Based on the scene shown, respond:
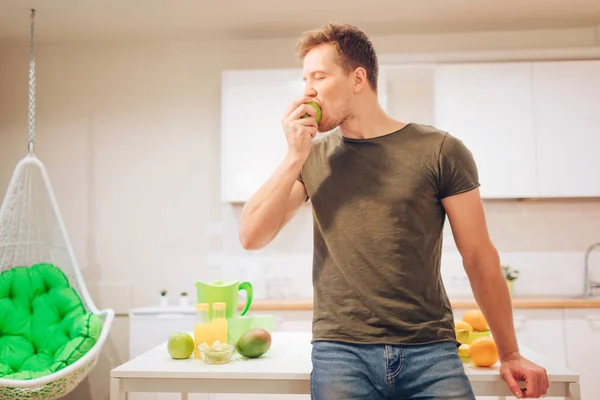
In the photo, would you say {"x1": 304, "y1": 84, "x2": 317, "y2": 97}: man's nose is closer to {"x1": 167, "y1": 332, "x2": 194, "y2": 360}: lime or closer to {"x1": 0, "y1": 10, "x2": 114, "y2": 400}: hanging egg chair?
{"x1": 167, "y1": 332, "x2": 194, "y2": 360}: lime

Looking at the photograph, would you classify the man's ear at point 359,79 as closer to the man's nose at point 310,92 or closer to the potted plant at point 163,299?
the man's nose at point 310,92

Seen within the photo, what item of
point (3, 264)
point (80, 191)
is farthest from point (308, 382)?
point (80, 191)

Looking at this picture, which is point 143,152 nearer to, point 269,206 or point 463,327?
point 269,206

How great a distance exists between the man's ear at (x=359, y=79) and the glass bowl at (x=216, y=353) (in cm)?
73

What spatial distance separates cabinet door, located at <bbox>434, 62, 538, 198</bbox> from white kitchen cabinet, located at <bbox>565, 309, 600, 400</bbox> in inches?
30.2

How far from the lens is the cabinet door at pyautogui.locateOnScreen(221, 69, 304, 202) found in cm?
345

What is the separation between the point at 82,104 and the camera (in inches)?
156

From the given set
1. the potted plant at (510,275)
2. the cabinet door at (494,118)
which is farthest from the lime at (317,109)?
the potted plant at (510,275)

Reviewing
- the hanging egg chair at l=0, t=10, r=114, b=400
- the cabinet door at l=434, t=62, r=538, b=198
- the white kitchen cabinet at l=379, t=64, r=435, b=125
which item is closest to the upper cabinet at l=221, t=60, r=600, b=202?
the cabinet door at l=434, t=62, r=538, b=198

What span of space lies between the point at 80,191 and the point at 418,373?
335cm

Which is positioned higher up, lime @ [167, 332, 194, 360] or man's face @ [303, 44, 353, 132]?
man's face @ [303, 44, 353, 132]

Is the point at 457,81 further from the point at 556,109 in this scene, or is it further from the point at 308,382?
the point at 308,382

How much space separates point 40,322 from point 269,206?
219cm

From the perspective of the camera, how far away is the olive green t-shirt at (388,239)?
118 centimetres
